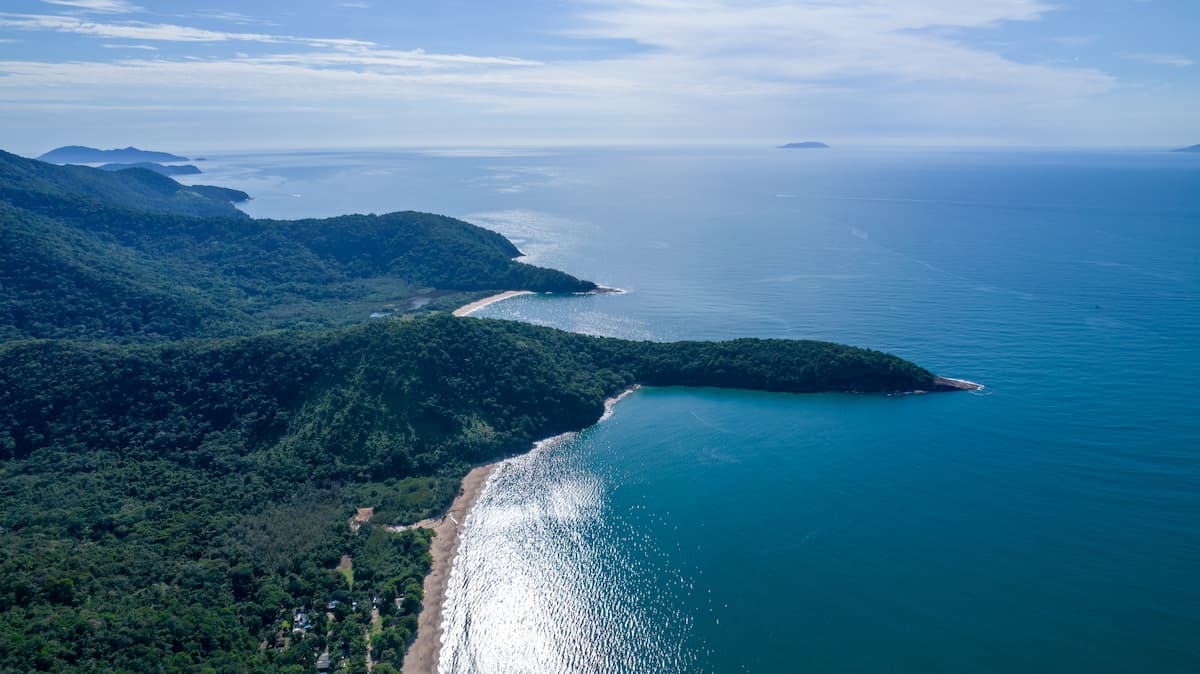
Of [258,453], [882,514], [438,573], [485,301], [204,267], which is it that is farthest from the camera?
[204,267]

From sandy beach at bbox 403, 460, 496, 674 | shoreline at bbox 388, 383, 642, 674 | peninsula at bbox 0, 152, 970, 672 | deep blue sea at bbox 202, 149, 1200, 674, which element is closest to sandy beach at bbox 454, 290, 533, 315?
peninsula at bbox 0, 152, 970, 672

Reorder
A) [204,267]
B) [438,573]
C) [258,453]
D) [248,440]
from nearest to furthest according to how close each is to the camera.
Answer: [438,573]
[258,453]
[248,440]
[204,267]

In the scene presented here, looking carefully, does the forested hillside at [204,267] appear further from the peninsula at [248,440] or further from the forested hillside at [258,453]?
the forested hillside at [258,453]

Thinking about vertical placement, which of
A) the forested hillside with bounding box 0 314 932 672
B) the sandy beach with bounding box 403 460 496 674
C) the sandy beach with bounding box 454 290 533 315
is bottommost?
the sandy beach with bounding box 403 460 496 674

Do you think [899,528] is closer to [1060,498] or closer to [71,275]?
[1060,498]

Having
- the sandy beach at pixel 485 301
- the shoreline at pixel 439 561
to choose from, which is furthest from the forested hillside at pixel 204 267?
the shoreline at pixel 439 561

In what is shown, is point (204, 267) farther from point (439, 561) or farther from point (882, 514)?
point (882, 514)

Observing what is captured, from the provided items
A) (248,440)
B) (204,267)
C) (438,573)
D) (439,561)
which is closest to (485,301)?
(204,267)

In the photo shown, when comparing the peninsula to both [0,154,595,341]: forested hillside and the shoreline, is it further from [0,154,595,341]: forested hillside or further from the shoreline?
[0,154,595,341]: forested hillside

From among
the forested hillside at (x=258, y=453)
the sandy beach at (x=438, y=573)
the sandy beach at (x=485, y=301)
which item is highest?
the sandy beach at (x=485, y=301)
